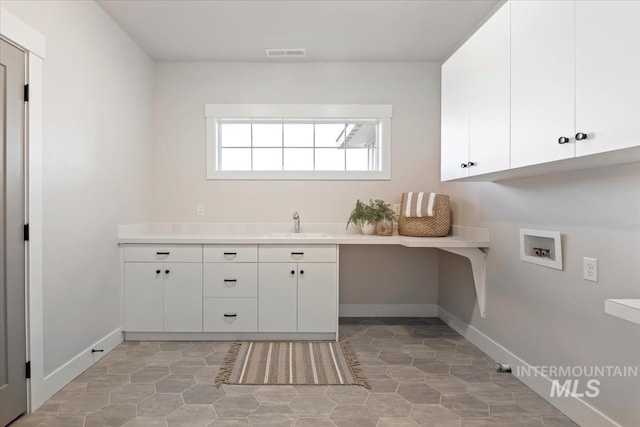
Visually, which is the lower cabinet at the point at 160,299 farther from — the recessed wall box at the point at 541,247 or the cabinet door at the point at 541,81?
the cabinet door at the point at 541,81

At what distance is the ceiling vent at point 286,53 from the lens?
3391mm

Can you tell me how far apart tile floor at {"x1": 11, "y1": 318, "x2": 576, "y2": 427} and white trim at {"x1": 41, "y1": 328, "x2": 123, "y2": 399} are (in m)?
0.05

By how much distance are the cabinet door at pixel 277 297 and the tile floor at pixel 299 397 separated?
17.6 inches

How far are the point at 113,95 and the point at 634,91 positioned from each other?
10.6 feet

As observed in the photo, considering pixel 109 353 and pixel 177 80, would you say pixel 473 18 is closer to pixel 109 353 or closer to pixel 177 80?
pixel 177 80

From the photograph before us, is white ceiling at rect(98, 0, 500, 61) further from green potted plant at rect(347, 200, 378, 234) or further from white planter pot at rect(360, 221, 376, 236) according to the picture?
white planter pot at rect(360, 221, 376, 236)

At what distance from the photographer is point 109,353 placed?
9.21 feet

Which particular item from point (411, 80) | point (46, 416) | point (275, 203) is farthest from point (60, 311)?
point (411, 80)

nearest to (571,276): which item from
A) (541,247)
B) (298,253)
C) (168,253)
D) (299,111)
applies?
(541,247)

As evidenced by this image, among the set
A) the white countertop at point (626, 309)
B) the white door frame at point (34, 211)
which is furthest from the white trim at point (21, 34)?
the white countertop at point (626, 309)

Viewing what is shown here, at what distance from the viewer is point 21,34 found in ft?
6.33

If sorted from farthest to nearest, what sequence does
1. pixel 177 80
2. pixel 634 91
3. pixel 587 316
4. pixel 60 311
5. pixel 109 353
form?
pixel 177 80
pixel 109 353
pixel 60 311
pixel 587 316
pixel 634 91

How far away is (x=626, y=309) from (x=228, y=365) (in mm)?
2270

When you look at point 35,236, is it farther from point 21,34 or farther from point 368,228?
point 368,228
